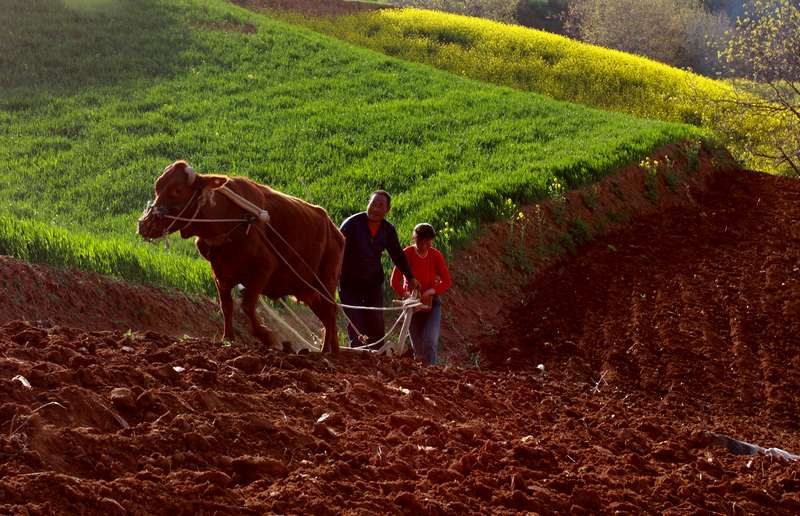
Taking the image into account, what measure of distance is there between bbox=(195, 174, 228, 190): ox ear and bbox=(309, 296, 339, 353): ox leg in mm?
1729

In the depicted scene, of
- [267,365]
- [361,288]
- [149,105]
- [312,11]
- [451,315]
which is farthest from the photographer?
[312,11]

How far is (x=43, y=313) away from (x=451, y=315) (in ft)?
19.5

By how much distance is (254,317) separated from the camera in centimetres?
888

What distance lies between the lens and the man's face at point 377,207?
10320 mm

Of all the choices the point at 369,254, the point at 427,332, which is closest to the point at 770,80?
the point at 427,332

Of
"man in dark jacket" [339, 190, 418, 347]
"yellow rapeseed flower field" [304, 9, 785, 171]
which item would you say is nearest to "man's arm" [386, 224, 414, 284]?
"man in dark jacket" [339, 190, 418, 347]

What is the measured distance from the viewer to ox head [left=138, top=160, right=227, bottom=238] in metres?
8.04

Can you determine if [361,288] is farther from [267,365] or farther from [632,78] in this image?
[632,78]

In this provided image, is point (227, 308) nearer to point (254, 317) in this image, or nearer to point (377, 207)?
point (254, 317)

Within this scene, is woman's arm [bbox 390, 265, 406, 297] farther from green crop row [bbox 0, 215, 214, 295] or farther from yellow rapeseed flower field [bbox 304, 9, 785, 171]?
yellow rapeseed flower field [bbox 304, 9, 785, 171]

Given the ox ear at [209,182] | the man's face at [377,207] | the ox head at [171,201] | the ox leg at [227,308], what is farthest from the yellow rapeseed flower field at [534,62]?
the ox head at [171,201]

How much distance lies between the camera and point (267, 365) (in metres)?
7.59

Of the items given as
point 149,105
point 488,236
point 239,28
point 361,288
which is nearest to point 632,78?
point 239,28

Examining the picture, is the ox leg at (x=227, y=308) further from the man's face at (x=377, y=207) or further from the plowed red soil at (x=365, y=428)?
the man's face at (x=377, y=207)
